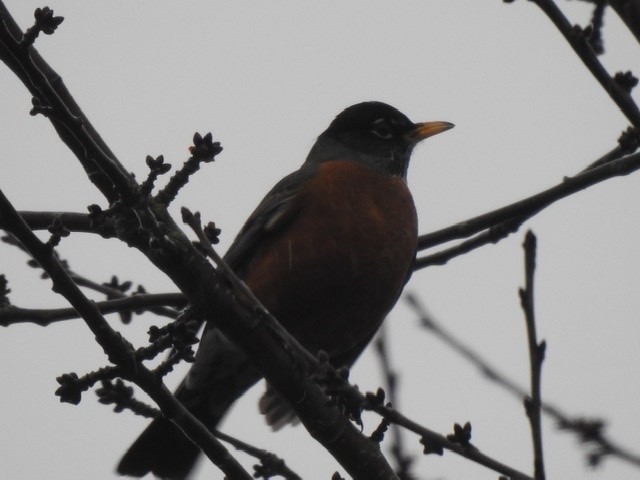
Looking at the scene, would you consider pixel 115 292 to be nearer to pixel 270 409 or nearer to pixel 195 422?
pixel 270 409

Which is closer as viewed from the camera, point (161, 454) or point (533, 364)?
point (533, 364)

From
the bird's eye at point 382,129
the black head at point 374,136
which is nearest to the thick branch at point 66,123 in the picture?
the black head at point 374,136

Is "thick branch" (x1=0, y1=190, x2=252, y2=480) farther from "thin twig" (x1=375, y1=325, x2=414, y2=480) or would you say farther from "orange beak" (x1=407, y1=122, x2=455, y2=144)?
"orange beak" (x1=407, y1=122, x2=455, y2=144)

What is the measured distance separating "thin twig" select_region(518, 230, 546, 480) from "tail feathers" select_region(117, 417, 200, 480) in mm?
2706

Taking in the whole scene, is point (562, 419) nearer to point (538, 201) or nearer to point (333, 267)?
point (538, 201)

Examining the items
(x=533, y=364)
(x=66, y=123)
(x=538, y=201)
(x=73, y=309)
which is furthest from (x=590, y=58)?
(x=73, y=309)

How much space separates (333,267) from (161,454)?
118 centimetres

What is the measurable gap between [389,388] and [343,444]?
0.39 meters

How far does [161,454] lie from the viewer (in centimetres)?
444

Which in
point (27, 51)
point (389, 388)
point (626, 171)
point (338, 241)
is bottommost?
point (389, 388)

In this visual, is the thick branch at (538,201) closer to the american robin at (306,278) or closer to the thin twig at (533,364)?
the american robin at (306,278)

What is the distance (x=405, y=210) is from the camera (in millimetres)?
5031

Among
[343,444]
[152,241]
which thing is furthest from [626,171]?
[152,241]

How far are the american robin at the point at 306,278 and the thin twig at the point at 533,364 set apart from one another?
94.7 inches
